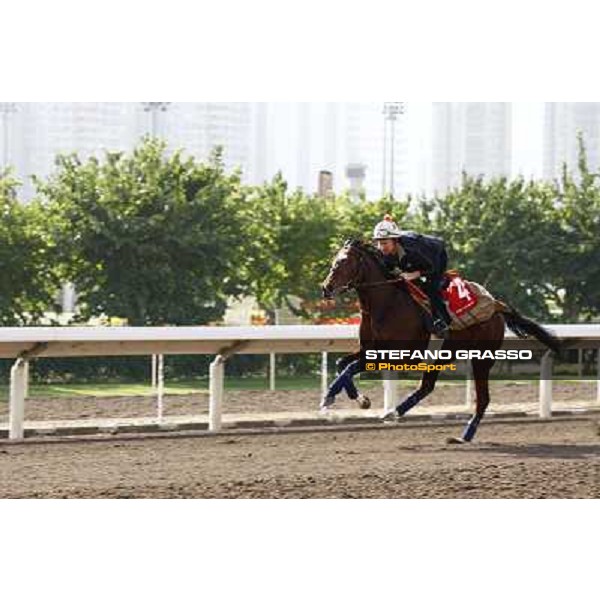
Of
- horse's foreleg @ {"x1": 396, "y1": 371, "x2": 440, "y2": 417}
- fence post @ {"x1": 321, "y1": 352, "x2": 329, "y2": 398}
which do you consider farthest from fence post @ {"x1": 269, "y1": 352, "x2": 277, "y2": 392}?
horse's foreleg @ {"x1": 396, "y1": 371, "x2": 440, "y2": 417}

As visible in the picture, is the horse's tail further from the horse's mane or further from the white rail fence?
the horse's mane

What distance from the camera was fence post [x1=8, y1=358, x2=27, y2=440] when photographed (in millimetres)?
11398

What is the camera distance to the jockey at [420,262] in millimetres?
10461

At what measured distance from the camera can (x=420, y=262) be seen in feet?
34.4

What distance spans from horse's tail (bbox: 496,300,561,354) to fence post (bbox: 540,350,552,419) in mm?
133

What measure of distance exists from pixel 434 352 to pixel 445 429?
97cm

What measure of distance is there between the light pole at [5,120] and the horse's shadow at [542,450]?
11.7 feet

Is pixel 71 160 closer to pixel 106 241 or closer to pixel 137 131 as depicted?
pixel 137 131

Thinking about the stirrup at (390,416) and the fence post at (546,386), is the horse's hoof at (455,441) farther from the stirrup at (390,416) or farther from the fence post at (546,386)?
the fence post at (546,386)

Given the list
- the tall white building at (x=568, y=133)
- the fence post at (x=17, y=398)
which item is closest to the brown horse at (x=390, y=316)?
the tall white building at (x=568, y=133)

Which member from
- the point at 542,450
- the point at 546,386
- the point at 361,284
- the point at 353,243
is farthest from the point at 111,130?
the point at 542,450

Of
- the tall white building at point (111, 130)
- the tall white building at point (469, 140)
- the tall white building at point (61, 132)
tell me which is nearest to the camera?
the tall white building at point (469, 140)

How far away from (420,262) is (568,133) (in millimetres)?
2208
